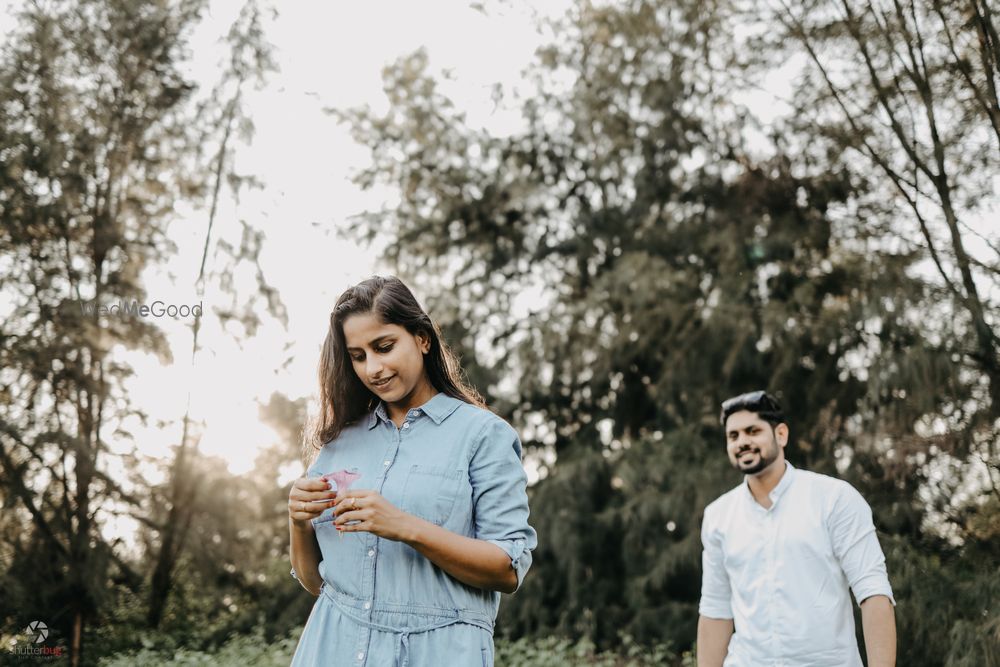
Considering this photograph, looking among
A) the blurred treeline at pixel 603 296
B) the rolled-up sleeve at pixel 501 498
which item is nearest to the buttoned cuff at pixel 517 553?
the rolled-up sleeve at pixel 501 498

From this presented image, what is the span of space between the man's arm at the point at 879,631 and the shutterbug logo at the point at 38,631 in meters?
5.78

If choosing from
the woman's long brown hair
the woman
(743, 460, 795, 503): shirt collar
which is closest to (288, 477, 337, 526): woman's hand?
the woman

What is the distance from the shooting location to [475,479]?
1439mm

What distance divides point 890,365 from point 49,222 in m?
5.61

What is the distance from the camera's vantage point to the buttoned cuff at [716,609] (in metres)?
2.99

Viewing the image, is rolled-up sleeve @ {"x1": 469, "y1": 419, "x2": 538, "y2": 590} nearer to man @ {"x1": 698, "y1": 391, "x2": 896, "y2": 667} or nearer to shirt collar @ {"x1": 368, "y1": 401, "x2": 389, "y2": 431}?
shirt collar @ {"x1": 368, "y1": 401, "x2": 389, "y2": 431}

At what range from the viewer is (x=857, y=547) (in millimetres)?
2611

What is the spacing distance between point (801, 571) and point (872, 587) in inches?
8.2

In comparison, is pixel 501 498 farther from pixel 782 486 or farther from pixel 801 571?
pixel 782 486

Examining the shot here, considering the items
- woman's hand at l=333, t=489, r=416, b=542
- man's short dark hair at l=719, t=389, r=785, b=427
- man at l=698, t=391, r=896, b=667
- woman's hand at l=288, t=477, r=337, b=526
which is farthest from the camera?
man's short dark hair at l=719, t=389, r=785, b=427

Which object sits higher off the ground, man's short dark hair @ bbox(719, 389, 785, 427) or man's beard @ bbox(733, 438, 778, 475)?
man's short dark hair @ bbox(719, 389, 785, 427)

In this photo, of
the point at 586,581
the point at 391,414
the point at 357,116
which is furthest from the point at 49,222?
the point at 391,414

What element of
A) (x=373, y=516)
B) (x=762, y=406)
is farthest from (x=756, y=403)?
(x=373, y=516)

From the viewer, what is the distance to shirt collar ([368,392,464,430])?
4.97 ft
